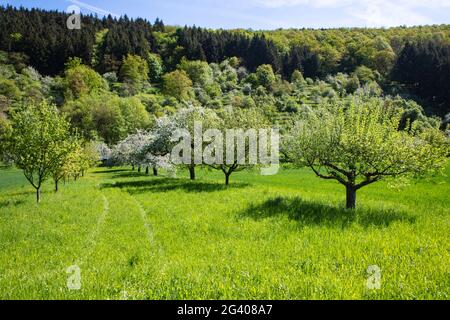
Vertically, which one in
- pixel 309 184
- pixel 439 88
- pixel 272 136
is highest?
pixel 439 88

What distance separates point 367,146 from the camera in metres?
20.2

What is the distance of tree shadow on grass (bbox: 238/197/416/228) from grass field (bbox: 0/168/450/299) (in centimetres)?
6

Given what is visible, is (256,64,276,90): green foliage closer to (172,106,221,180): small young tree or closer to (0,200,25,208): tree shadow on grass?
(172,106,221,180): small young tree

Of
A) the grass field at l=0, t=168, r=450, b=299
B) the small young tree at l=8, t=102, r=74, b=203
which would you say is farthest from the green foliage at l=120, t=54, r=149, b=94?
the grass field at l=0, t=168, r=450, b=299

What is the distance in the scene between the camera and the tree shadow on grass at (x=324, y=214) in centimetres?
1781

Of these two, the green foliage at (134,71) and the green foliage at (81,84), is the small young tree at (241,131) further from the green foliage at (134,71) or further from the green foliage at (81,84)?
the green foliage at (134,71)

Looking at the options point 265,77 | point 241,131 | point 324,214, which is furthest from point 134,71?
point 324,214

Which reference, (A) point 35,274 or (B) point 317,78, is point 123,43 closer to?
(B) point 317,78

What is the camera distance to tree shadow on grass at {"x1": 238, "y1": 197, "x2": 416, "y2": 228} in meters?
→ 17.8

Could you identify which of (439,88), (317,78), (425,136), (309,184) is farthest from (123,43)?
(425,136)

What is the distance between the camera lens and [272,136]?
1391 inches

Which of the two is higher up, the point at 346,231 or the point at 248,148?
the point at 248,148
